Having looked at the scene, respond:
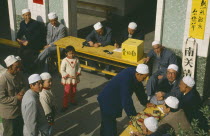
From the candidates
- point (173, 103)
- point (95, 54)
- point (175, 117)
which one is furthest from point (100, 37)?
point (175, 117)

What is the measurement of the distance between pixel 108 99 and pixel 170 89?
67.1 inches

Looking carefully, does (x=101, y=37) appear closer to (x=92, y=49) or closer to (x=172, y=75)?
(x=92, y=49)

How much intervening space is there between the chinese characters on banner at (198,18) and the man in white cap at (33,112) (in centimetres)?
419

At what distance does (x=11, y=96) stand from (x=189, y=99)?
328 centimetres

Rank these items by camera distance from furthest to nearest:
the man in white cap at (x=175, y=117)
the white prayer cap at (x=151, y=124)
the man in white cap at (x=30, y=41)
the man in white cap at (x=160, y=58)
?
the man in white cap at (x=30, y=41) < the man in white cap at (x=160, y=58) < the man in white cap at (x=175, y=117) < the white prayer cap at (x=151, y=124)

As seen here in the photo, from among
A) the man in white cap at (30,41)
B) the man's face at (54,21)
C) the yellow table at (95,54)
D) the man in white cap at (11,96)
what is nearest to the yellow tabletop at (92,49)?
the yellow table at (95,54)

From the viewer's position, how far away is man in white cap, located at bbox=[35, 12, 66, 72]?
1009 centimetres

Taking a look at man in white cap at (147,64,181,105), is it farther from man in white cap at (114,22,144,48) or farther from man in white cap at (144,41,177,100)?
man in white cap at (114,22,144,48)

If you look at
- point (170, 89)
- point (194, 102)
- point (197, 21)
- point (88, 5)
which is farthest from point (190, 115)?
point (88, 5)

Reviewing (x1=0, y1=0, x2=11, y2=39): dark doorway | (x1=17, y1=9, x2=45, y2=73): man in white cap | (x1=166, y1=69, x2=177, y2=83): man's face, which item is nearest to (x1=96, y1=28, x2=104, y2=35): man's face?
(x1=17, y1=9, x2=45, y2=73): man in white cap

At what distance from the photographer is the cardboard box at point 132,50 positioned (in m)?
8.80

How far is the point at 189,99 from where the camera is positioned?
6578 millimetres

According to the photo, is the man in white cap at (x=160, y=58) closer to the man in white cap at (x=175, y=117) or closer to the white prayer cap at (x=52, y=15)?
the man in white cap at (x=175, y=117)

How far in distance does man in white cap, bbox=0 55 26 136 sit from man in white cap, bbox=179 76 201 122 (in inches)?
117
